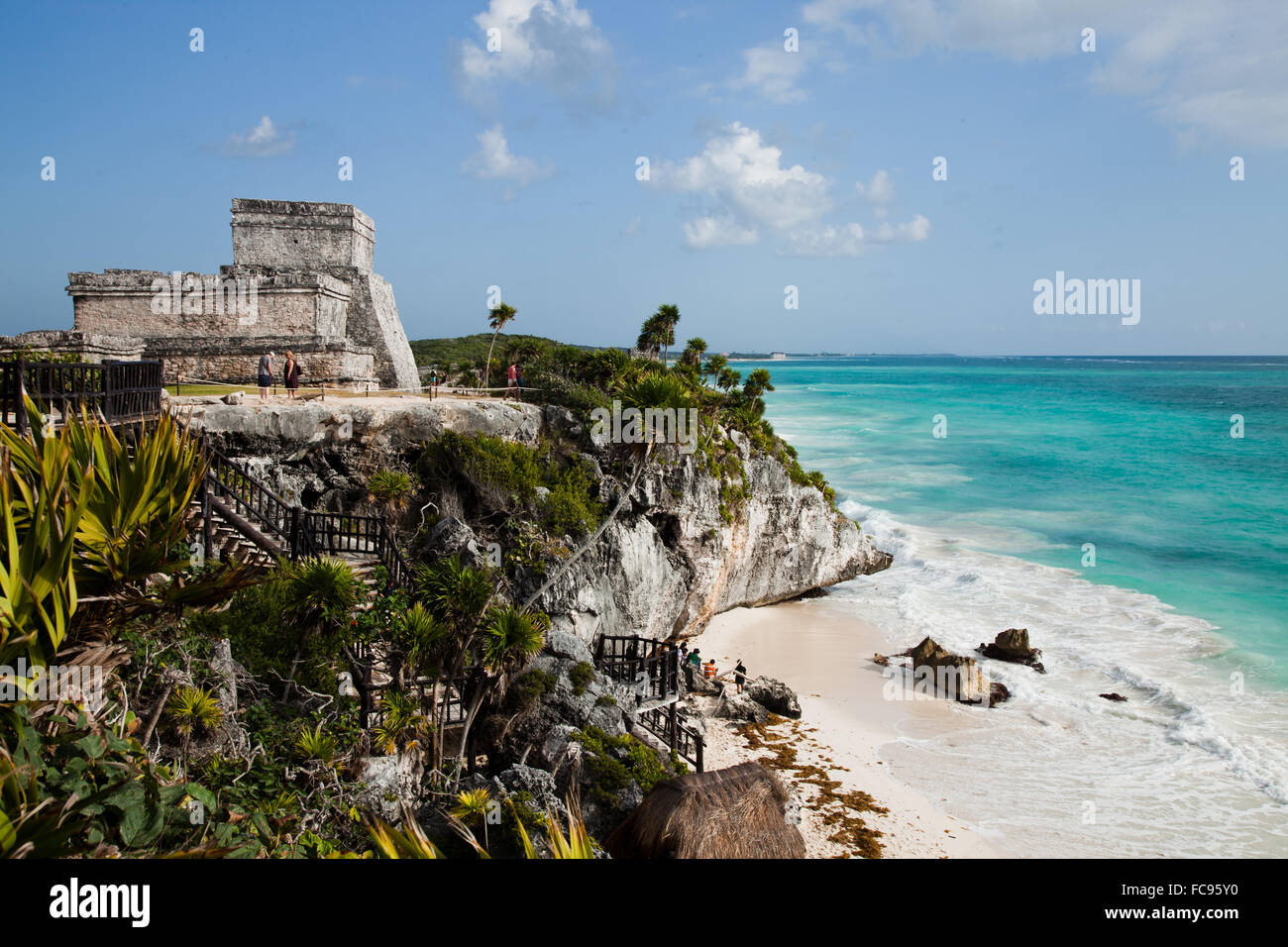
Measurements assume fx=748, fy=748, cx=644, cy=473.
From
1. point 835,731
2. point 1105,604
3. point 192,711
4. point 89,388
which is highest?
point 89,388

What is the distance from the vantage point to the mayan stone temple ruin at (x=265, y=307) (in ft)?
65.2

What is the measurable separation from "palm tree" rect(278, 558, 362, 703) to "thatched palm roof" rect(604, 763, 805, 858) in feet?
14.7

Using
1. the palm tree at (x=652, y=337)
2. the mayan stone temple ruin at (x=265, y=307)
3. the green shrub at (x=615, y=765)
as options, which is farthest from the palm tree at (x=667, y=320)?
the green shrub at (x=615, y=765)

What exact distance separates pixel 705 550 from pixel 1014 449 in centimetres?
4487

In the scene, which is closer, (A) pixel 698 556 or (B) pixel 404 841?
(B) pixel 404 841

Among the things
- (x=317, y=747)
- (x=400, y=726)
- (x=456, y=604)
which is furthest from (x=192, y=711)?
(x=456, y=604)

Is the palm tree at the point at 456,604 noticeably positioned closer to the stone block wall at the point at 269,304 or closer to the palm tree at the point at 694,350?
the stone block wall at the point at 269,304

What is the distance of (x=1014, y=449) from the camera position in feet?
185

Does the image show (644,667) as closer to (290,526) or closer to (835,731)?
(835,731)

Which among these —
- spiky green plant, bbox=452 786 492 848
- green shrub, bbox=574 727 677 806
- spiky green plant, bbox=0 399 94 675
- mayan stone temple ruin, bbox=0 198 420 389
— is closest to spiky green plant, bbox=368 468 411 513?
mayan stone temple ruin, bbox=0 198 420 389

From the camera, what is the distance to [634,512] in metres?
18.7

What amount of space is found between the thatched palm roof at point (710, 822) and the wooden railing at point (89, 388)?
715cm

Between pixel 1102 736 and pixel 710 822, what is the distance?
11.5m

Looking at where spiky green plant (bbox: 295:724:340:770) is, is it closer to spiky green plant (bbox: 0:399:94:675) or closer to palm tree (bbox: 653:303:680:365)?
spiky green plant (bbox: 0:399:94:675)
